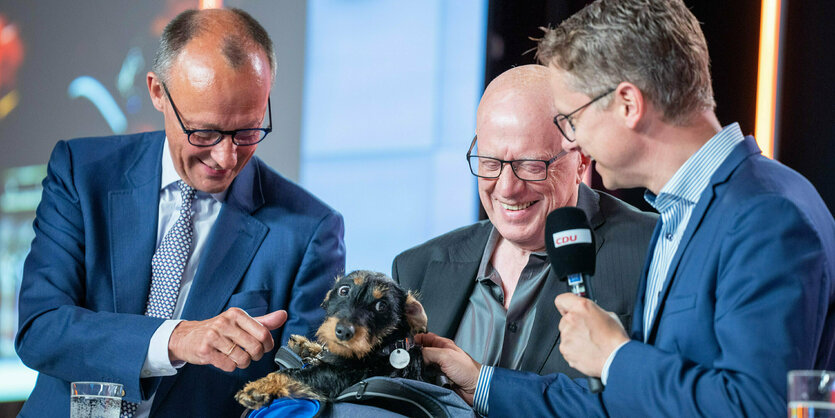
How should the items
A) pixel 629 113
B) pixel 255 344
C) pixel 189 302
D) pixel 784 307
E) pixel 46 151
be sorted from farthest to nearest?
pixel 46 151, pixel 189 302, pixel 255 344, pixel 629 113, pixel 784 307

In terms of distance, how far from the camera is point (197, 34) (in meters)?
2.26

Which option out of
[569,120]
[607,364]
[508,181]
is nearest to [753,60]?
[508,181]

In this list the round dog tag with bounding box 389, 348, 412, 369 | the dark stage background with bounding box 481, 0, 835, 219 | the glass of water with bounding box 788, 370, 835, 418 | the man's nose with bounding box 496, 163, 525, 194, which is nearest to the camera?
the glass of water with bounding box 788, 370, 835, 418

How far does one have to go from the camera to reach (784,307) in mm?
1342

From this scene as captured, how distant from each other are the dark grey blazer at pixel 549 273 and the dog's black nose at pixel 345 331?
0.62 meters

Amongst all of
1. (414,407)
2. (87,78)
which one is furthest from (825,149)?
(87,78)

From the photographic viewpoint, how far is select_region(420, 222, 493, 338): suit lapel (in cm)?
234

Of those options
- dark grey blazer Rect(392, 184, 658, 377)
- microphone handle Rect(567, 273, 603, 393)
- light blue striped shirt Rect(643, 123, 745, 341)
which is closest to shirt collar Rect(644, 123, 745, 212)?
light blue striped shirt Rect(643, 123, 745, 341)

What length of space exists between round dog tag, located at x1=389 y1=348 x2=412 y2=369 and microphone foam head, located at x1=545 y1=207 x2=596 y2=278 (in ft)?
1.27

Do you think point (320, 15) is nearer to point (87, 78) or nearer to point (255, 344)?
point (87, 78)

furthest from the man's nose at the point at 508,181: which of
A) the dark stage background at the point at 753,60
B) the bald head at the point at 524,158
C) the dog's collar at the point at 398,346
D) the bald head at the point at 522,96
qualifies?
the dark stage background at the point at 753,60

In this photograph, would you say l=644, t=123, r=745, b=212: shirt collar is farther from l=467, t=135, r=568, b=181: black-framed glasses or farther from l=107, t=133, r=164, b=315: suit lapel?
l=107, t=133, r=164, b=315: suit lapel

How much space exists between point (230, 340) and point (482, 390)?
626 millimetres

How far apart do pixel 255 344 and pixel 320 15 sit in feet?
8.39
